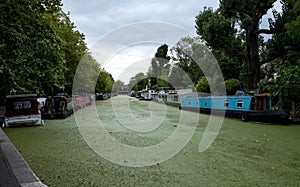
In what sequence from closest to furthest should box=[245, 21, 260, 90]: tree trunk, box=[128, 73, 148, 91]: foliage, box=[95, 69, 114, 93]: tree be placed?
box=[245, 21, 260, 90]: tree trunk
box=[95, 69, 114, 93]: tree
box=[128, 73, 148, 91]: foliage

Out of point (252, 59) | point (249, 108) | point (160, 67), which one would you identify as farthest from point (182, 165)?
point (160, 67)

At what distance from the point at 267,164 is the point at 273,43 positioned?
794 inches

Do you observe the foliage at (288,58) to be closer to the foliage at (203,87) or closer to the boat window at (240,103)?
the boat window at (240,103)

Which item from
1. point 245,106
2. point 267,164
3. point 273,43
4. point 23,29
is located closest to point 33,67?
point 23,29

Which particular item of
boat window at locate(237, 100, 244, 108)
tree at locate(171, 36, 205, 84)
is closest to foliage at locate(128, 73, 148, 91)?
tree at locate(171, 36, 205, 84)

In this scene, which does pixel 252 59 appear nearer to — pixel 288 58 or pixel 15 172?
pixel 288 58

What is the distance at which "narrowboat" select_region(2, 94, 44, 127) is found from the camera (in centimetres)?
1591

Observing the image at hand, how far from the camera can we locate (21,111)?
53.7 feet

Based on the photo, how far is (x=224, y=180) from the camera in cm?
614

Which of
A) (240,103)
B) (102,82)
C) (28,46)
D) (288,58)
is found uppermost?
(288,58)

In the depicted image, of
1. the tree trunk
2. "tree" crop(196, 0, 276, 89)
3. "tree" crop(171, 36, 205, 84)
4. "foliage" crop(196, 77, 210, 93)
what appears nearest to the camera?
"tree" crop(196, 0, 276, 89)

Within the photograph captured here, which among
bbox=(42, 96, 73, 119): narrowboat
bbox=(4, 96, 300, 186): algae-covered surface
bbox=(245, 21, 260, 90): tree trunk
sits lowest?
bbox=(4, 96, 300, 186): algae-covered surface

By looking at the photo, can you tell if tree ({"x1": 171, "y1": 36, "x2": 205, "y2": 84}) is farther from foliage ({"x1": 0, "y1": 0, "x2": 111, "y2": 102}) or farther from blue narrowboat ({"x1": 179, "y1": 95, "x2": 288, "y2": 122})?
foliage ({"x1": 0, "y1": 0, "x2": 111, "y2": 102})

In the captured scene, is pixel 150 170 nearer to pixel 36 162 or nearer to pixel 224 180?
pixel 224 180
